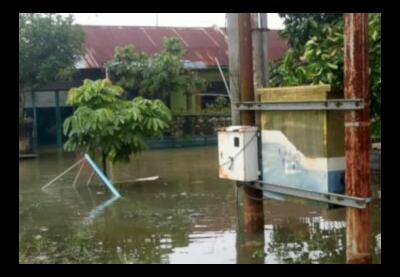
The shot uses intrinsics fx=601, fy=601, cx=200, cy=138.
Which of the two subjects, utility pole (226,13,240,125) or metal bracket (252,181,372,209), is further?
utility pole (226,13,240,125)

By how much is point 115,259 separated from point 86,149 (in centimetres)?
662

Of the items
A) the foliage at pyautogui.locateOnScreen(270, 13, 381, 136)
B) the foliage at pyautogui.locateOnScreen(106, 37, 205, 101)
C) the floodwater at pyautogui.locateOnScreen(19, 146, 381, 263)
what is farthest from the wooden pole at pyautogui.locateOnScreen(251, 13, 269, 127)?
the foliage at pyautogui.locateOnScreen(106, 37, 205, 101)

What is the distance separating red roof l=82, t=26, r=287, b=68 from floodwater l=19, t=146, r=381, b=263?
1281cm

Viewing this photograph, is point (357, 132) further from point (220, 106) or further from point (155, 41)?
point (155, 41)

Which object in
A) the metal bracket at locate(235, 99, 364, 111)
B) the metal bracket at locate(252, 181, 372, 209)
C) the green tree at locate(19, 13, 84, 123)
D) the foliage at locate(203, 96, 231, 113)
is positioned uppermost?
the green tree at locate(19, 13, 84, 123)

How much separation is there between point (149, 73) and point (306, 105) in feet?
56.7

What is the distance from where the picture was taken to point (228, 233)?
852cm

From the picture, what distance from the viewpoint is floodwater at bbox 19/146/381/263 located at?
737 centimetres

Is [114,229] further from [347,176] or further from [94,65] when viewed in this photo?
[94,65]

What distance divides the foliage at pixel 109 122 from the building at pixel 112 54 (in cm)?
1087

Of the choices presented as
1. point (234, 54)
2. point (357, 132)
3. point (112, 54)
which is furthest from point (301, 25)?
point (112, 54)

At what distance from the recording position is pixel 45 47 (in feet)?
70.4

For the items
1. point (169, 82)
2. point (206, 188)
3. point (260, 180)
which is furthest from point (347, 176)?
point (169, 82)

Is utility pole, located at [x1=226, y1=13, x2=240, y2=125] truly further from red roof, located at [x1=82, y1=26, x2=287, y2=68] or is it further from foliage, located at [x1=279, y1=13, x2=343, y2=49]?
red roof, located at [x1=82, y1=26, x2=287, y2=68]
